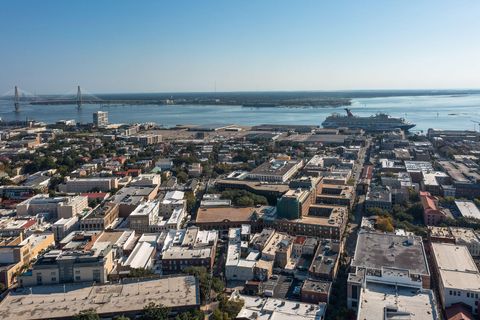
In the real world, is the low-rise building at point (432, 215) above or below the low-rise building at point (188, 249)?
above

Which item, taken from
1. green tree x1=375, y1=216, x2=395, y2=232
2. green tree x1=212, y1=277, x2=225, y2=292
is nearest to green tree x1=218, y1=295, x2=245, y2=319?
green tree x1=212, y1=277, x2=225, y2=292

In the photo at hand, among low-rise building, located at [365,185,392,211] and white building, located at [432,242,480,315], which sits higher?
low-rise building, located at [365,185,392,211]

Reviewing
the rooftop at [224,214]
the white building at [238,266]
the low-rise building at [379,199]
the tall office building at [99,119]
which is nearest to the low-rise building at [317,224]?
the rooftop at [224,214]

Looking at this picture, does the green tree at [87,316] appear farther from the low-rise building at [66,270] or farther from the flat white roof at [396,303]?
the flat white roof at [396,303]

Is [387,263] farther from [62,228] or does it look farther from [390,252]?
[62,228]

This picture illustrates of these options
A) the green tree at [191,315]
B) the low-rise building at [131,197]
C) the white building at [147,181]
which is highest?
the white building at [147,181]

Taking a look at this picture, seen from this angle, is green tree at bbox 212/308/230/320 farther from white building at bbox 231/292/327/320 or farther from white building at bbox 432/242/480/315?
white building at bbox 432/242/480/315

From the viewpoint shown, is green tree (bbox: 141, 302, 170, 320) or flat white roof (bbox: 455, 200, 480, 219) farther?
flat white roof (bbox: 455, 200, 480, 219)

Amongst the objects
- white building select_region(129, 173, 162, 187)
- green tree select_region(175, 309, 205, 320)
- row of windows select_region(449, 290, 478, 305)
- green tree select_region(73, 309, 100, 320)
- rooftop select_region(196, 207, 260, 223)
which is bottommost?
green tree select_region(175, 309, 205, 320)

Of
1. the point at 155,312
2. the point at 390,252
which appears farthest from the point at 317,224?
the point at 155,312
